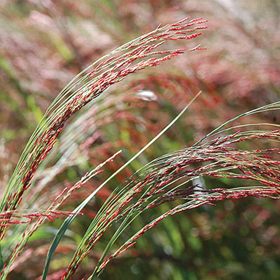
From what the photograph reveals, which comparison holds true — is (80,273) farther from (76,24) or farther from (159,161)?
(76,24)

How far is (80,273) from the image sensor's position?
1785 mm

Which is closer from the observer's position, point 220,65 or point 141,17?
point 220,65

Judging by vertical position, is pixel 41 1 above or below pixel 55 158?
above

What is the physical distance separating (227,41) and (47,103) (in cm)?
114

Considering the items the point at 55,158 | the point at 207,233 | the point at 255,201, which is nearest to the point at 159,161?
the point at 55,158

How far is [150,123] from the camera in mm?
1898

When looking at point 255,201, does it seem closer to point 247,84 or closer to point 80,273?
point 247,84

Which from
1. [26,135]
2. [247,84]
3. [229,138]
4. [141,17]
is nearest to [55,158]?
[26,135]

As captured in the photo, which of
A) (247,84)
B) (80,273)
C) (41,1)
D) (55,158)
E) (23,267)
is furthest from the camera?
(247,84)

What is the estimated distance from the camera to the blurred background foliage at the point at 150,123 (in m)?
1.56

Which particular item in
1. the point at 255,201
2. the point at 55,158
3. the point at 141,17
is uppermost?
the point at 141,17

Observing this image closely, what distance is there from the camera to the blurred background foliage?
1562 mm

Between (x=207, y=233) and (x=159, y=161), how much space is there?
3.91 ft

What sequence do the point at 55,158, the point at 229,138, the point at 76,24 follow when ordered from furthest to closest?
the point at 76,24, the point at 55,158, the point at 229,138
